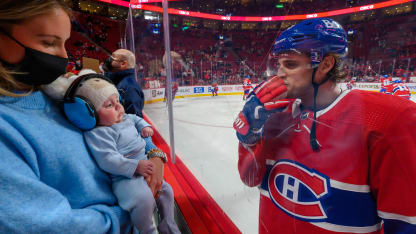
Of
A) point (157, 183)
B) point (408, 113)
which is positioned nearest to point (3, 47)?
point (157, 183)

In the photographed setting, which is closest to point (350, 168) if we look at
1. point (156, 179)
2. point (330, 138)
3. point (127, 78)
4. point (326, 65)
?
point (330, 138)

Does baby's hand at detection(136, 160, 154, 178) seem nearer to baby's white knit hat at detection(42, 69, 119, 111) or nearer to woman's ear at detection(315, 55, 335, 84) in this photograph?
baby's white knit hat at detection(42, 69, 119, 111)

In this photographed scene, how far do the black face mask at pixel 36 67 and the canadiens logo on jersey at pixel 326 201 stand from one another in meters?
0.64

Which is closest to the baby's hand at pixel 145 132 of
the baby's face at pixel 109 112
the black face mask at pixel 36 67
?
the baby's face at pixel 109 112

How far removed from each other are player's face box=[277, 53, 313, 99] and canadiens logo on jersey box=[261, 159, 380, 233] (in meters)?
0.19

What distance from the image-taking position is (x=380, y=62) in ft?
1.06

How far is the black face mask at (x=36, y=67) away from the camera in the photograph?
1.39 ft

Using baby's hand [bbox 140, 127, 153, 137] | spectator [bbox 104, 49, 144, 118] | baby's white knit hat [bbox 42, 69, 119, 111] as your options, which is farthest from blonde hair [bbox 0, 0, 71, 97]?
spectator [bbox 104, 49, 144, 118]

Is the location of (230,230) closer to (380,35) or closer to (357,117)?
(357,117)

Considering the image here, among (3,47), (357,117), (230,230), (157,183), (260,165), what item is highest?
(3,47)

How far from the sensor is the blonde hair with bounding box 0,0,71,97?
1.23ft

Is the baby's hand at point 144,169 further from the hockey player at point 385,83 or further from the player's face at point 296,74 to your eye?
the hockey player at point 385,83

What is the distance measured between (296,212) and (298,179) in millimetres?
95

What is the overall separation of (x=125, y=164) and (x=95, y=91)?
10.1 inches
